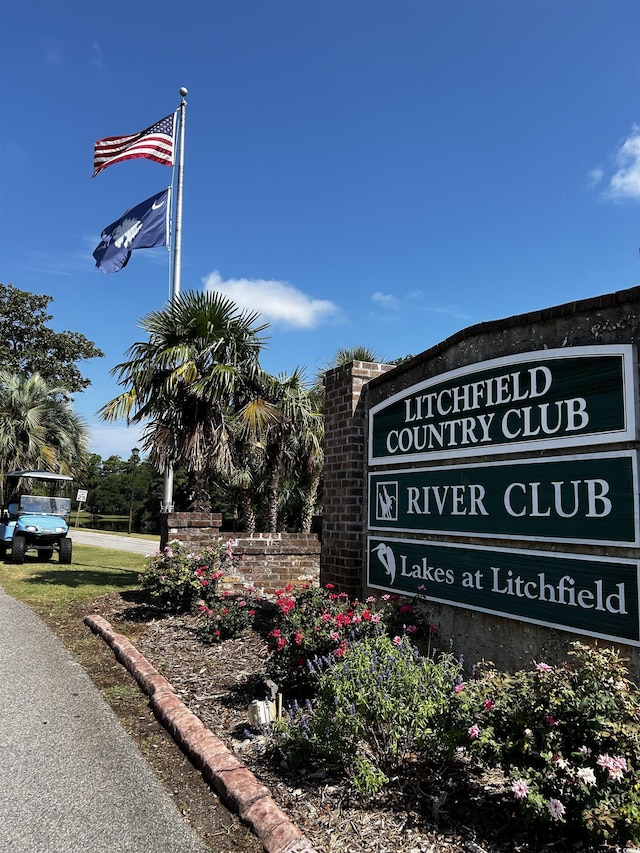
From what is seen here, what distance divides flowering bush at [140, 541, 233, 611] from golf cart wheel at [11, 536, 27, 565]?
9.10 m

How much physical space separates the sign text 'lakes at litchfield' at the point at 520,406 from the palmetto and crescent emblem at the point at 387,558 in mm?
784

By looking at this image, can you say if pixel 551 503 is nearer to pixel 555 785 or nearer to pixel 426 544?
pixel 426 544

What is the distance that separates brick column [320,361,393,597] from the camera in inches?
242

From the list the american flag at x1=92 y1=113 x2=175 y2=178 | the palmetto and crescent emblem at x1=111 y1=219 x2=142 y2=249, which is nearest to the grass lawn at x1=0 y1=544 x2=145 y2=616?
the palmetto and crescent emblem at x1=111 y1=219 x2=142 y2=249

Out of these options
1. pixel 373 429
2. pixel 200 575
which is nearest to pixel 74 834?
pixel 373 429

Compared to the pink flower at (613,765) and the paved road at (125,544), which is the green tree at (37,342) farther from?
the pink flower at (613,765)

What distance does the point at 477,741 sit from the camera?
8.94ft

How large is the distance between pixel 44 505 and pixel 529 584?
1578 cm

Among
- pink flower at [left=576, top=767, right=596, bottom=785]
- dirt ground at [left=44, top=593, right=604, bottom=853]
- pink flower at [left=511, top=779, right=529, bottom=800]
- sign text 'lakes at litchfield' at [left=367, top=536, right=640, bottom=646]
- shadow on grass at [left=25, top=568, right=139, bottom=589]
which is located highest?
sign text 'lakes at litchfield' at [left=367, top=536, right=640, bottom=646]

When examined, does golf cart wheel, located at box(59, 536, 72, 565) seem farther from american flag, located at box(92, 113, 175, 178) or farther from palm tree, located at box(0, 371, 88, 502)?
american flag, located at box(92, 113, 175, 178)

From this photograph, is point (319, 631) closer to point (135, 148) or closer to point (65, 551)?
point (65, 551)

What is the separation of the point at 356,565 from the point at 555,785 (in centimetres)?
361

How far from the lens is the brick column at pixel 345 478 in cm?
614

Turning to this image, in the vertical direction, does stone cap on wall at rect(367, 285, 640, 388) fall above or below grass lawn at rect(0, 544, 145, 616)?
above
